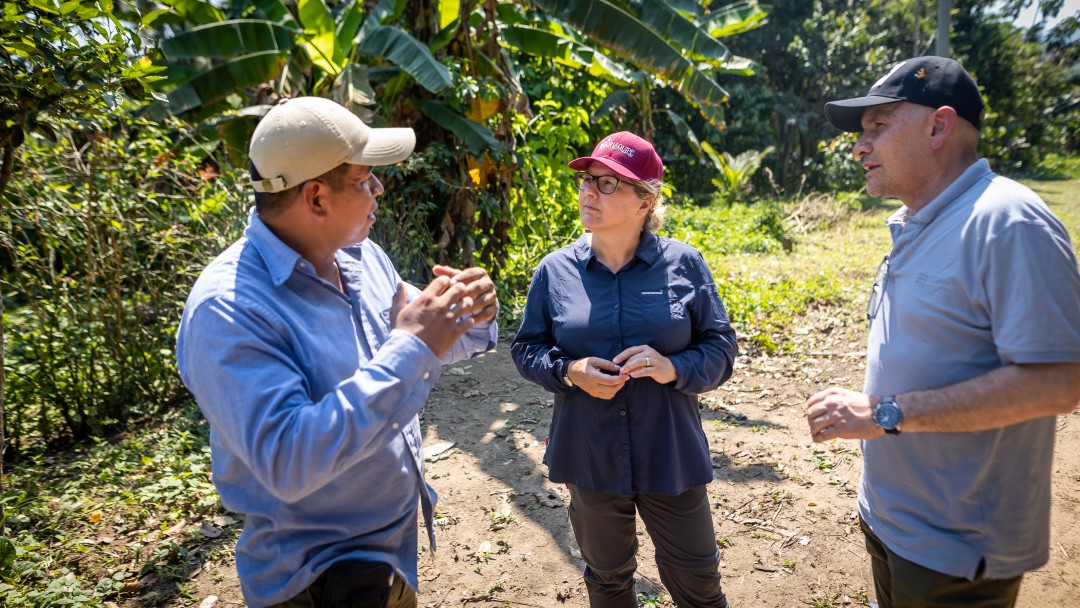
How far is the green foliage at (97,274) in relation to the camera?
15.3 feet

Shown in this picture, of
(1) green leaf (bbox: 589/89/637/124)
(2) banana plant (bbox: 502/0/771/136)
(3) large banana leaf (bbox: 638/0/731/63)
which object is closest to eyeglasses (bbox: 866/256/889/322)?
(2) banana plant (bbox: 502/0/771/136)

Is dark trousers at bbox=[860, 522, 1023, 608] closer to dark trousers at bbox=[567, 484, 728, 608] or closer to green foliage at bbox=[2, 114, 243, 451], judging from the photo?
dark trousers at bbox=[567, 484, 728, 608]

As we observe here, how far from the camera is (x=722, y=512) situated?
399 centimetres

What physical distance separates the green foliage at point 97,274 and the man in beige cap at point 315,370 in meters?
3.75

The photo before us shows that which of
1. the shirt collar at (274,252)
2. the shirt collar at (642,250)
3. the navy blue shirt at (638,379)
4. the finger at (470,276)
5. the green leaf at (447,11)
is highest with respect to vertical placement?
the green leaf at (447,11)

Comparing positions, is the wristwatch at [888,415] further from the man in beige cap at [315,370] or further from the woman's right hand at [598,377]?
the man in beige cap at [315,370]

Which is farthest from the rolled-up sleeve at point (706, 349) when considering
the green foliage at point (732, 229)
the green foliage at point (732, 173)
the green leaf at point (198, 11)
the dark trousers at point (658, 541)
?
the green foliage at point (732, 173)

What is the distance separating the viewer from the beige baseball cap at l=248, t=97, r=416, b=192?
1.60 m

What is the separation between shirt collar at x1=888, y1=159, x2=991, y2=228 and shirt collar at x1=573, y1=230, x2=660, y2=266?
0.89 m

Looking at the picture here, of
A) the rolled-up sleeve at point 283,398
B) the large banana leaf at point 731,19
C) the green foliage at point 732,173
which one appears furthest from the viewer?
the green foliage at point 732,173

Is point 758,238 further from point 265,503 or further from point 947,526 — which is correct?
point 265,503

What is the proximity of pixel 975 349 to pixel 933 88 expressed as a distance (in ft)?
2.51

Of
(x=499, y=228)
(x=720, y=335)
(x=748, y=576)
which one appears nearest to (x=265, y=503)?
(x=720, y=335)

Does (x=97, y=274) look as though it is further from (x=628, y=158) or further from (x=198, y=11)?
(x=628, y=158)
